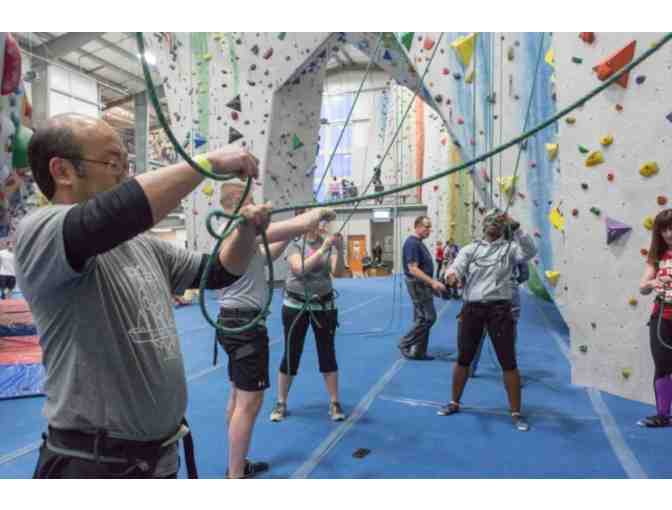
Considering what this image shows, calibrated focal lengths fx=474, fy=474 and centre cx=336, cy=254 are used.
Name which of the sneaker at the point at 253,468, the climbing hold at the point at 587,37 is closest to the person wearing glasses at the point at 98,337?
the sneaker at the point at 253,468

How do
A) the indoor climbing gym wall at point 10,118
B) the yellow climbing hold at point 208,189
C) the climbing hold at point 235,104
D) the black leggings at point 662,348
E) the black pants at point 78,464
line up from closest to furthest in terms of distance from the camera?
the black pants at point 78,464 < the indoor climbing gym wall at point 10,118 < the black leggings at point 662,348 < the climbing hold at point 235,104 < the yellow climbing hold at point 208,189

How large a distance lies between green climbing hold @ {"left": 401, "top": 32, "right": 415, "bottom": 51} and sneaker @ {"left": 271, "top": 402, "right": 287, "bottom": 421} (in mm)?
3568

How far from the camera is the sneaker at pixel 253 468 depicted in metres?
2.09

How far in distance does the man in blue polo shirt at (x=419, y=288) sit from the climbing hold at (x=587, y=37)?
5.39ft

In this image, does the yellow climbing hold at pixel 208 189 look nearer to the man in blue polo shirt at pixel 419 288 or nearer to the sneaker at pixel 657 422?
the man in blue polo shirt at pixel 419 288

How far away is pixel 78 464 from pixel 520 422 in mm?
2350

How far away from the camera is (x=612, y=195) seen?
3027mm

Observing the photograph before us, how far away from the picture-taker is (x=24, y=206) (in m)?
3.43

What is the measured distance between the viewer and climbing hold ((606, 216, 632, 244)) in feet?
9.75

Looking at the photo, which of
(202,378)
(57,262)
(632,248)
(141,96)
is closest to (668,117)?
(632,248)

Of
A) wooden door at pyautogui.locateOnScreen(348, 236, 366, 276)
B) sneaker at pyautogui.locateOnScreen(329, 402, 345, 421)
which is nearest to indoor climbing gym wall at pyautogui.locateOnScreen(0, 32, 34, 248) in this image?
sneaker at pyautogui.locateOnScreen(329, 402, 345, 421)

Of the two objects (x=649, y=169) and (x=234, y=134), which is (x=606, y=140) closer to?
(x=649, y=169)

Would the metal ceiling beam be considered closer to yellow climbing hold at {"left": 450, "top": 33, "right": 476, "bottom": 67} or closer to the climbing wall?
yellow climbing hold at {"left": 450, "top": 33, "right": 476, "bottom": 67}

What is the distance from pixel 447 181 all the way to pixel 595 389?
9.03 m
